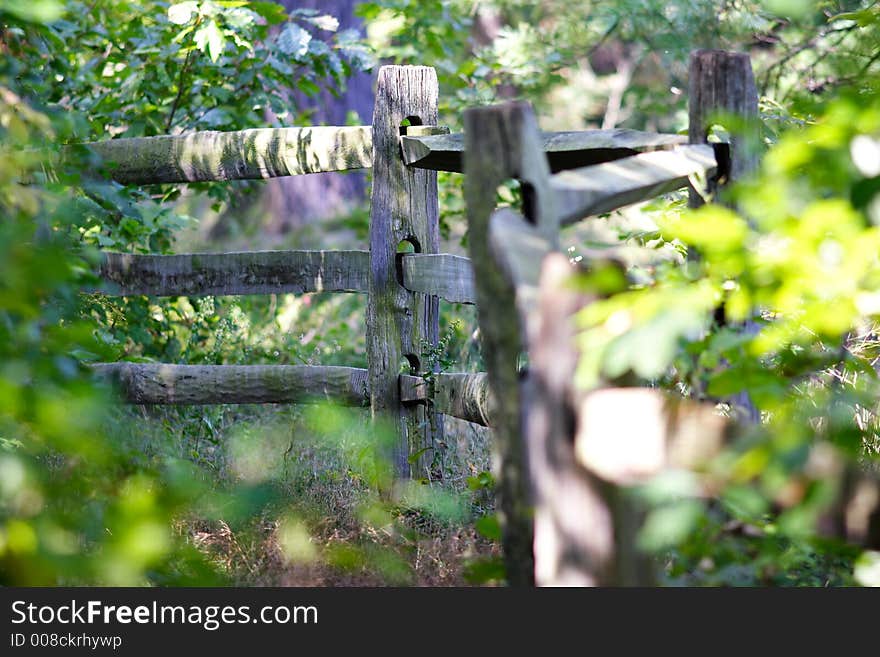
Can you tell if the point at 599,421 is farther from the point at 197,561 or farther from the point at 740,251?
the point at 197,561

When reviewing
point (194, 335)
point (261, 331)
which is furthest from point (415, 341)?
point (261, 331)

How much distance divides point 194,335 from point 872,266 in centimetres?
439

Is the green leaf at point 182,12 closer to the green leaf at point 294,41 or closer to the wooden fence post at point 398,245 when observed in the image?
the green leaf at point 294,41

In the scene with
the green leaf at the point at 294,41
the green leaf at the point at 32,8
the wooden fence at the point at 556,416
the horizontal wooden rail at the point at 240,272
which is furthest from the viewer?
the green leaf at the point at 294,41

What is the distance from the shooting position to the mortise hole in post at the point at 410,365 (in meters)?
3.84

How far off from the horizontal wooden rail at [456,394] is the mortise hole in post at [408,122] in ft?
3.28

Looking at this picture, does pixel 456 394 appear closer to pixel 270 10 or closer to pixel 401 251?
pixel 401 251

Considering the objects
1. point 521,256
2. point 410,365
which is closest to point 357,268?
point 410,365

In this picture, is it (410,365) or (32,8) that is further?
(410,365)

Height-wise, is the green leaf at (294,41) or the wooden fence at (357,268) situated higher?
the green leaf at (294,41)

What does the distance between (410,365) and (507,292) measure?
2.15m

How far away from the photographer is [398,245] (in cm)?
383

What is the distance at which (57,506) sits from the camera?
181cm

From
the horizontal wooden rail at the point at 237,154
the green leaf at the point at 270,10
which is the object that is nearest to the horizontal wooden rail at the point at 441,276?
the horizontal wooden rail at the point at 237,154
